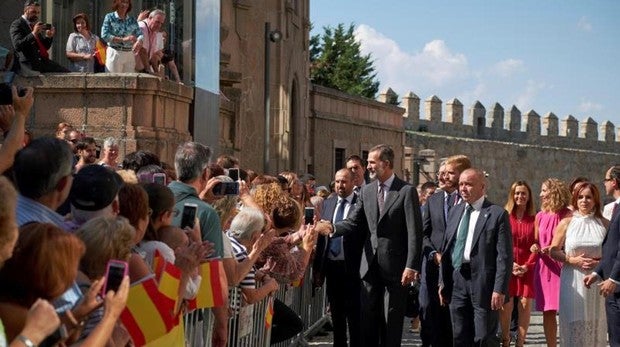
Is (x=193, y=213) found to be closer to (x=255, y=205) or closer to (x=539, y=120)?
(x=255, y=205)

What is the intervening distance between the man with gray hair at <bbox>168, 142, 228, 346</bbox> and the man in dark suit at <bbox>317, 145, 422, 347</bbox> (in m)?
3.50

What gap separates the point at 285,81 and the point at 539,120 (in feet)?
132

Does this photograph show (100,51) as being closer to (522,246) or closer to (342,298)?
(342,298)

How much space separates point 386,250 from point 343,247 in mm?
830

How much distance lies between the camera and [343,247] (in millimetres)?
11922

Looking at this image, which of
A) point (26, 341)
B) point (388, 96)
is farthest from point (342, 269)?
point (388, 96)

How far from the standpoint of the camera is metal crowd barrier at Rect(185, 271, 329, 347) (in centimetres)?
712

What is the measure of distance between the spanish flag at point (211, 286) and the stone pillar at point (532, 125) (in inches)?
2349

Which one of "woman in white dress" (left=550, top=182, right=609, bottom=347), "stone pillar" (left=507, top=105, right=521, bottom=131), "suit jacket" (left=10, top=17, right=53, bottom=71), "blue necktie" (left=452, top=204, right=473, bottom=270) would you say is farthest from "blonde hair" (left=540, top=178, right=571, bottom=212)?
"stone pillar" (left=507, top=105, right=521, bottom=131)

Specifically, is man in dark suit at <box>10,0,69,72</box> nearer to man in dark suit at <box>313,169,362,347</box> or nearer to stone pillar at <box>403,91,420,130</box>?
man in dark suit at <box>313,169,362,347</box>

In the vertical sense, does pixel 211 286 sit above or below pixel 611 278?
above

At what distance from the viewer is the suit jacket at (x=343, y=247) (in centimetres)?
1180

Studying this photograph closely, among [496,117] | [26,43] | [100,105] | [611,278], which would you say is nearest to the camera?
[611,278]

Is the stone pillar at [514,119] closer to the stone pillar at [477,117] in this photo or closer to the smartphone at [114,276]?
the stone pillar at [477,117]
